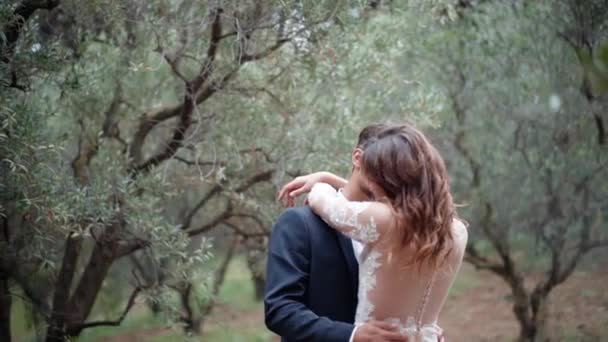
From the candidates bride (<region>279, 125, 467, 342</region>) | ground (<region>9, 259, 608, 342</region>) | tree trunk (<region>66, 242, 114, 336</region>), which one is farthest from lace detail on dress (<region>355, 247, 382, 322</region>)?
ground (<region>9, 259, 608, 342</region>)

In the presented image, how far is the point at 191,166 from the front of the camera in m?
5.69

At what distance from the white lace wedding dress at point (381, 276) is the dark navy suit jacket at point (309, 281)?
78 mm

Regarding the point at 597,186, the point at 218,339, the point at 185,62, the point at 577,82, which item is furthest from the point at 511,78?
the point at 218,339

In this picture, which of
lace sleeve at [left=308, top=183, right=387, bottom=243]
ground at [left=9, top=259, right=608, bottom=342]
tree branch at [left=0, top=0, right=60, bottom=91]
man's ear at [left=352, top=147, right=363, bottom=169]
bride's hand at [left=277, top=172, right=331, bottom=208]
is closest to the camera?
lace sleeve at [left=308, top=183, right=387, bottom=243]

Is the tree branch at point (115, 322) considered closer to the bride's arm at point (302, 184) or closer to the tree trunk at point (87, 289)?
the tree trunk at point (87, 289)

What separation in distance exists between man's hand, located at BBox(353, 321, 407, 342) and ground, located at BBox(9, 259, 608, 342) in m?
4.74

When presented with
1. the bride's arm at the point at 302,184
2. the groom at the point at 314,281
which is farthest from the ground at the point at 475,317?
the groom at the point at 314,281

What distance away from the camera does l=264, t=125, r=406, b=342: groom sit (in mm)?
2318

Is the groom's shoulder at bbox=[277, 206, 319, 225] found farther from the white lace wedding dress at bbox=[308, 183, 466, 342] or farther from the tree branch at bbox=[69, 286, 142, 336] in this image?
the tree branch at bbox=[69, 286, 142, 336]

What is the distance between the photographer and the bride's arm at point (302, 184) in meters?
2.70

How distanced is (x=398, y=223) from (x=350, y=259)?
0.91ft

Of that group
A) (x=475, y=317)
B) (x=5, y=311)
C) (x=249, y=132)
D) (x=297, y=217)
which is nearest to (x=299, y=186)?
(x=297, y=217)

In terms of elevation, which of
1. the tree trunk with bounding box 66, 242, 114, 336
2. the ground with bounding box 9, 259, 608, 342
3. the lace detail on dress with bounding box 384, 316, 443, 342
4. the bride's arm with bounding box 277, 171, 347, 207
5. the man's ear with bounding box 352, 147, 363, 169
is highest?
the man's ear with bounding box 352, 147, 363, 169

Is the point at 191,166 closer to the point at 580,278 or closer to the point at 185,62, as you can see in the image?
the point at 185,62
